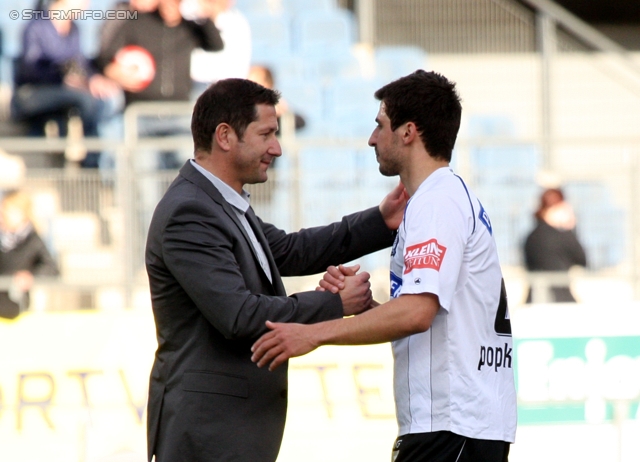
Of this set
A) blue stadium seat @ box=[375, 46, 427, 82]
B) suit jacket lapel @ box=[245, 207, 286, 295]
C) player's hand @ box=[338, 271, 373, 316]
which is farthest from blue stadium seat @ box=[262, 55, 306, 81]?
player's hand @ box=[338, 271, 373, 316]

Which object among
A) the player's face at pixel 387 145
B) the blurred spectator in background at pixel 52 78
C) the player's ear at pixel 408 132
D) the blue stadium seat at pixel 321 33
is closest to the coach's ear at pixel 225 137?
the player's face at pixel 387 145

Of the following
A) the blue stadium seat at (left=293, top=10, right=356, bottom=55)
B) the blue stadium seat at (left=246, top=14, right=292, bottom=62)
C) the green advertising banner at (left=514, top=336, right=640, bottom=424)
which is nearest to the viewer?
the green advertising banner at (left=514, top=336, right=640, bottom=424)

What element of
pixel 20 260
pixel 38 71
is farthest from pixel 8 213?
pixel 38 71

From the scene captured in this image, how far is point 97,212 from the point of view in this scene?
787cm

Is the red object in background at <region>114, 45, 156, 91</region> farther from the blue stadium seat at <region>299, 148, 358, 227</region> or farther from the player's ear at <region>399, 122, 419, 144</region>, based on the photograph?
the player's ear at <region>399, 122, 419, 144</region>

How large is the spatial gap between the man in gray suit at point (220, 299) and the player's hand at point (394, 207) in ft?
1.79

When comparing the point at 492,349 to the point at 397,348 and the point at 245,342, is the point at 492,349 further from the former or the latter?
the point at 245,342

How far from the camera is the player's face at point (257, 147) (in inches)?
143

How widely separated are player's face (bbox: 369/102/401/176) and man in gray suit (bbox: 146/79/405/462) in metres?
0.40

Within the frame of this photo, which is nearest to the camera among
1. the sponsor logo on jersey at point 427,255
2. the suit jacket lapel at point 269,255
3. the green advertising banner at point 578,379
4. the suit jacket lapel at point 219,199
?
the sponsor logo on jersey at point 427,255

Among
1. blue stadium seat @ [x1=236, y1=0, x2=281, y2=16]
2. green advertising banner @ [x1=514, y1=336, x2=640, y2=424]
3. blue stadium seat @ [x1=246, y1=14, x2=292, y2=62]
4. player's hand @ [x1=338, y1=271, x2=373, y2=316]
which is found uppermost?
blue stadium seat @ [x1=236, y1=0, x2=281, y2=16]

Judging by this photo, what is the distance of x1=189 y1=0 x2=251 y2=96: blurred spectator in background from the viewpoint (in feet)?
31.7

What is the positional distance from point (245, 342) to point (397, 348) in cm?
52

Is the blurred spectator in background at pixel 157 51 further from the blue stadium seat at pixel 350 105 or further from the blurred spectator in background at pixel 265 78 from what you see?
the blue stadium seat at pixel 350 105
